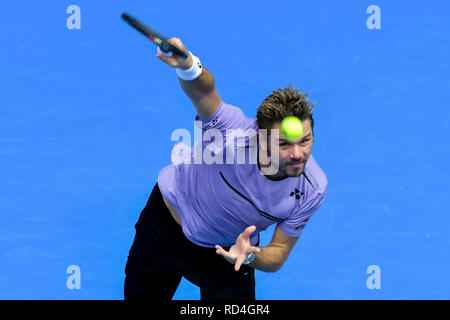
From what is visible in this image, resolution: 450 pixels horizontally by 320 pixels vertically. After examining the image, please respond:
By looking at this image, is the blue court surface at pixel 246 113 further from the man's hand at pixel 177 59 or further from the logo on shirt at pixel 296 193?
the man's hand at pixel 177 59

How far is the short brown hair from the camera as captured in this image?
8.91ft

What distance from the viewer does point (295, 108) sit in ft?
8.91

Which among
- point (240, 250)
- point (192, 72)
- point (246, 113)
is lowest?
point (240, 250)

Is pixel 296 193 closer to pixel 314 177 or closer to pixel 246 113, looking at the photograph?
pixel 314 177

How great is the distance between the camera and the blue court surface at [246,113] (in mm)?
4438

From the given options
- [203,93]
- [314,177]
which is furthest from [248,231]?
[203,93]

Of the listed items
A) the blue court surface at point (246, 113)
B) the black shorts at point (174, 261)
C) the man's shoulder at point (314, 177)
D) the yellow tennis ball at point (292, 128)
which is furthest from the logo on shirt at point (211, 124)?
the blue court surface at point (246, 113)

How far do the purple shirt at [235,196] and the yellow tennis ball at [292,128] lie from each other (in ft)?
0.77

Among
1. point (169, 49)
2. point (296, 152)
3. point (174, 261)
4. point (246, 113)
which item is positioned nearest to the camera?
point (169, 49)

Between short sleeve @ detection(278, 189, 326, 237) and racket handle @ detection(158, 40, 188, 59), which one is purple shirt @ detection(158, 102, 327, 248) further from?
racket handle @ detection(158, 40, 188, 59)

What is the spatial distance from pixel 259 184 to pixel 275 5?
9.16 feet

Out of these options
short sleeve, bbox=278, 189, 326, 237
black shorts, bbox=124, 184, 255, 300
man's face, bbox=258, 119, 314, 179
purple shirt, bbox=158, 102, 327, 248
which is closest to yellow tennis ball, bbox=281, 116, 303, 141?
man's face, bbox=258, 119, 314, 179

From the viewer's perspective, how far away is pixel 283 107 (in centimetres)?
272

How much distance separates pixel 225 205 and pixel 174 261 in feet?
1.72
